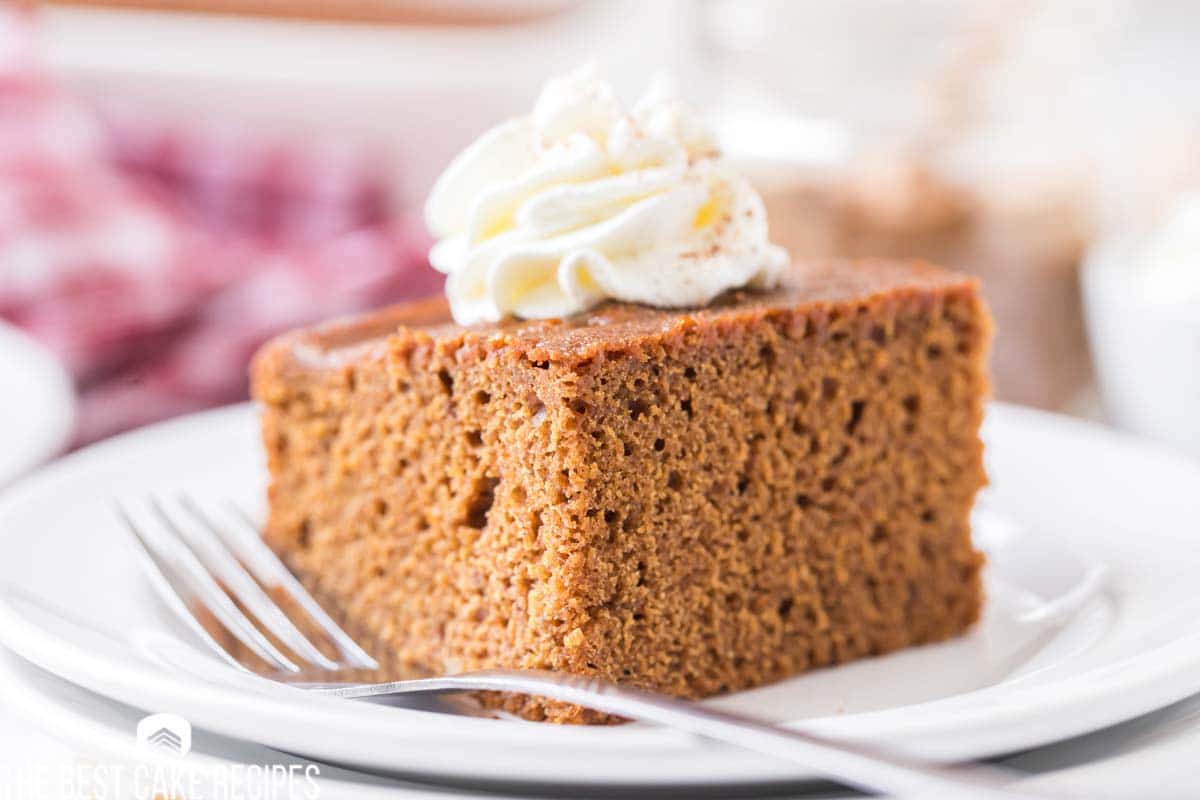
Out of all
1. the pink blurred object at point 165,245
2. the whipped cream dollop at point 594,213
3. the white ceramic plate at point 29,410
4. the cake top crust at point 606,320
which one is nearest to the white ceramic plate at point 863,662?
the white ceramic plate at point 29,410

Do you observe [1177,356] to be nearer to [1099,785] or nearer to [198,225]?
[1099,785]

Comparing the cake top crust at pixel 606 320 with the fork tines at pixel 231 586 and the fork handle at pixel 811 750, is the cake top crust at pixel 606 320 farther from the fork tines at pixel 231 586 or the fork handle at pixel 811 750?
the fork handle at pixel 811 750

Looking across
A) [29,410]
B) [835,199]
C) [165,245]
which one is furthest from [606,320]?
[165,245]

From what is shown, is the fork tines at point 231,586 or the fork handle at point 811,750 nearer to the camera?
the fork handle at point 811,750

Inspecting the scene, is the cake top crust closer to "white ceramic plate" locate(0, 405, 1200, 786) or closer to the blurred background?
"white ceramic plate" locate(0, 405, 1200, 786)

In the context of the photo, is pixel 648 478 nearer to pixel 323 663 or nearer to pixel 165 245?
pixel 323 663

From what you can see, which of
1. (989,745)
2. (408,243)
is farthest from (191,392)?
(989,745)
